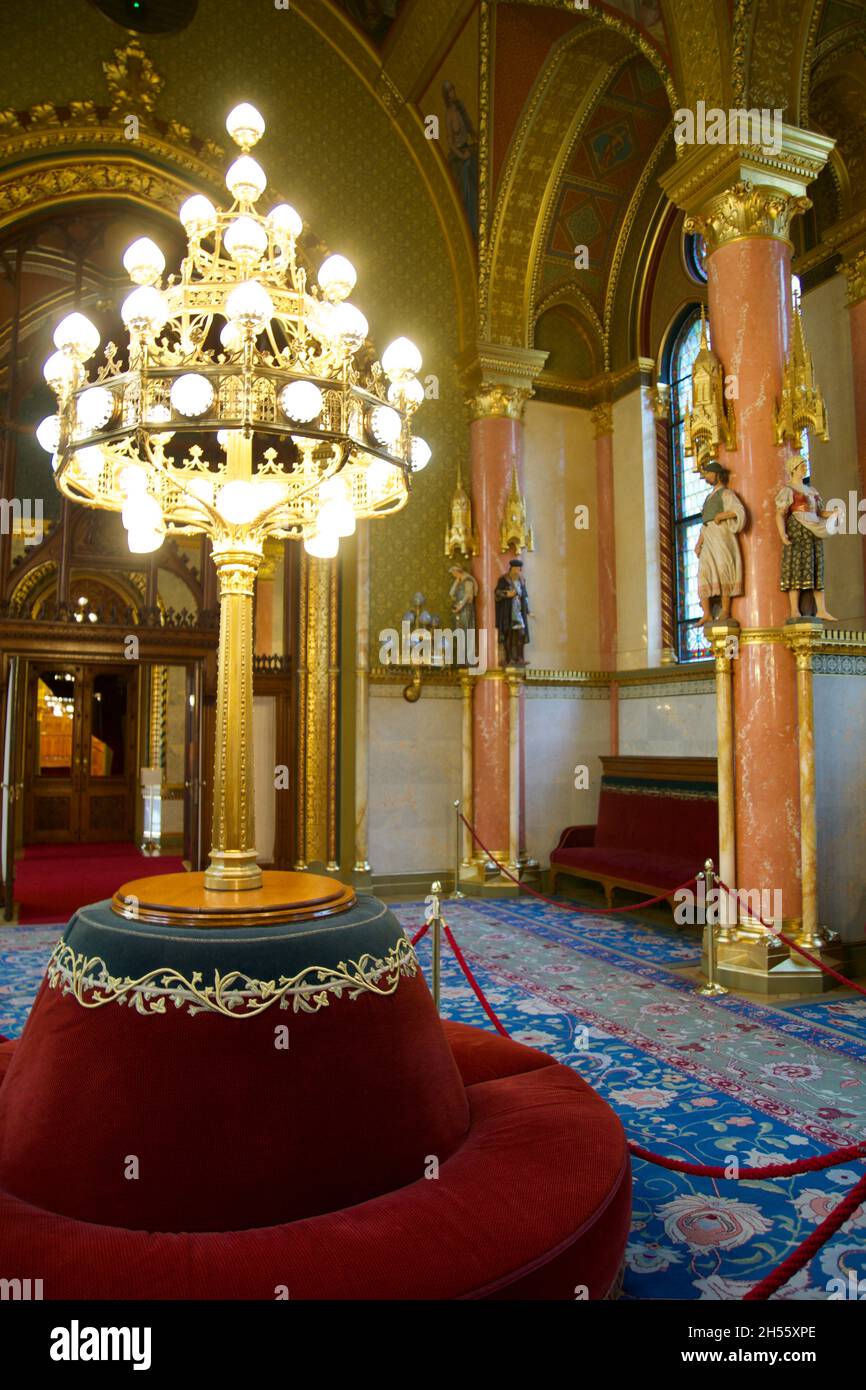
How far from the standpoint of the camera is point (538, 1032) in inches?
225

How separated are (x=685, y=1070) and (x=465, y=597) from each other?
6997 millimetres

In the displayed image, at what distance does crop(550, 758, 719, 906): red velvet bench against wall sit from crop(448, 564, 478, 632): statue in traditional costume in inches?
95.3

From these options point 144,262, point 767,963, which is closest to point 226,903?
point 144,262

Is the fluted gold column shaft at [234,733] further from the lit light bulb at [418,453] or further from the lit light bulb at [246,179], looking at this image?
the lit light bulb at [246,179]

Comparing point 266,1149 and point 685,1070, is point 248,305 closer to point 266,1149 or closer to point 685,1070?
point 266,1149

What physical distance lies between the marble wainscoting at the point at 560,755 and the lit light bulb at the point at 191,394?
28.6ft

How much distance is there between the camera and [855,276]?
30.5 ft

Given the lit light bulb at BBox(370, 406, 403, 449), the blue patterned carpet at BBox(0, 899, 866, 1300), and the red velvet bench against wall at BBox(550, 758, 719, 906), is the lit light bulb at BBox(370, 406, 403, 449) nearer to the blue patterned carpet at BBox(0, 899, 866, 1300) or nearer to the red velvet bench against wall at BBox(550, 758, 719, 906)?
the blue patterned carpet at BBox(0, 899, 866, 1300)

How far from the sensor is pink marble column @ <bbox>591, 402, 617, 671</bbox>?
12445 millimetres

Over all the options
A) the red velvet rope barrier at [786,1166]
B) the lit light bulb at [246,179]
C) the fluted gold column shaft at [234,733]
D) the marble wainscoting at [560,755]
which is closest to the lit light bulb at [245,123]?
the lit light bulb at [246,179]

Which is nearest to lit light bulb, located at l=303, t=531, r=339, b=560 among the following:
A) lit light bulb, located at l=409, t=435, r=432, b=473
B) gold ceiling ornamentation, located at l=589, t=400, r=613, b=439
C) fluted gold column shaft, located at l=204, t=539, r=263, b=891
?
lit light bulb, located at l=409, t=435, r=432, b=473

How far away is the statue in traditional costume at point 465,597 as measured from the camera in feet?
36.6

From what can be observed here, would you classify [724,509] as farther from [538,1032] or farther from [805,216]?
[805,216]
